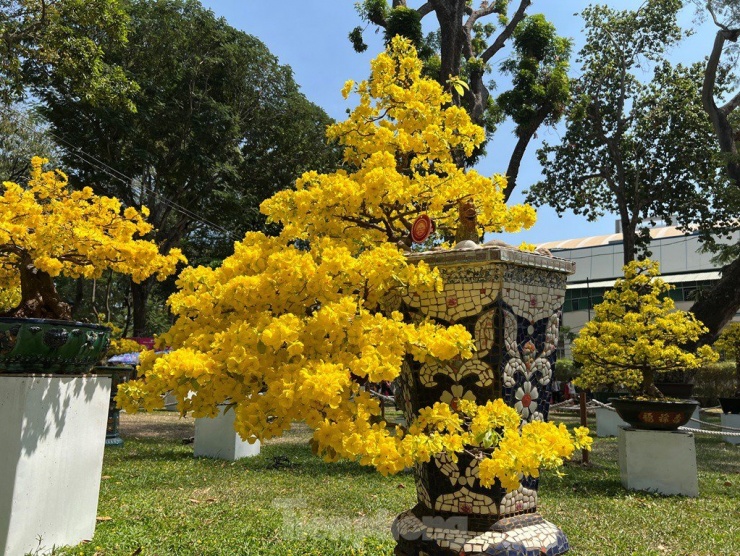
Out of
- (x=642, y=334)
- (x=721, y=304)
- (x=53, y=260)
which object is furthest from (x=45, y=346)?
(x=721, y=304)

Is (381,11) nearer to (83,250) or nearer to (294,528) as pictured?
(83,250)

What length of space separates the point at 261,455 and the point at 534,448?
703cm

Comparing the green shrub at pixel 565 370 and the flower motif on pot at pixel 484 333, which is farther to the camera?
the green shrub at pixel 565 370

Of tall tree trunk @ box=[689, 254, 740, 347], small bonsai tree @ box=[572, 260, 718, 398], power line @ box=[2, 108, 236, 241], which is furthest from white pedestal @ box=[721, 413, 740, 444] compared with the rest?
power line @ box=[2, 108, 236, 241]

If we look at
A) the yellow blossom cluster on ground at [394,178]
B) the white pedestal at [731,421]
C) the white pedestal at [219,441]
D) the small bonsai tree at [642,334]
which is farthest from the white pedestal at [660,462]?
the white pedestal at [731,421]

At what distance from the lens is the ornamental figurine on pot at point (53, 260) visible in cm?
335

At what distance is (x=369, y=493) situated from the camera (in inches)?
223

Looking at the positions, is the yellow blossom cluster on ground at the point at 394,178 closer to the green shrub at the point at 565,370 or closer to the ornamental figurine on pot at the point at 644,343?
the ornamental figurine on pot at the point at 644,343

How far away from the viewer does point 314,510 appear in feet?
16.2

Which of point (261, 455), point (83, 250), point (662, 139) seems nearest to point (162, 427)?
point (261, 455)

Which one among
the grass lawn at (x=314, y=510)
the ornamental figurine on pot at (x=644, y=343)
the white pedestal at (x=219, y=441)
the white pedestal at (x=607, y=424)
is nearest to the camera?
the grass lawn at (x=314, y=510)

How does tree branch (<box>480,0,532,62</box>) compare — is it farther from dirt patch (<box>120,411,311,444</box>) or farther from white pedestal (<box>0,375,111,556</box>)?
white pedestal (<box>0,375,111,556</box>)

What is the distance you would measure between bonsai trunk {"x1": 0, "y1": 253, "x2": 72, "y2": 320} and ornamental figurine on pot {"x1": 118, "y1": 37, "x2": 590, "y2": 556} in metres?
2.57

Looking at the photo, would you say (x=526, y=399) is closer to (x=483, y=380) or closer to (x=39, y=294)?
(x=483, y=380)
